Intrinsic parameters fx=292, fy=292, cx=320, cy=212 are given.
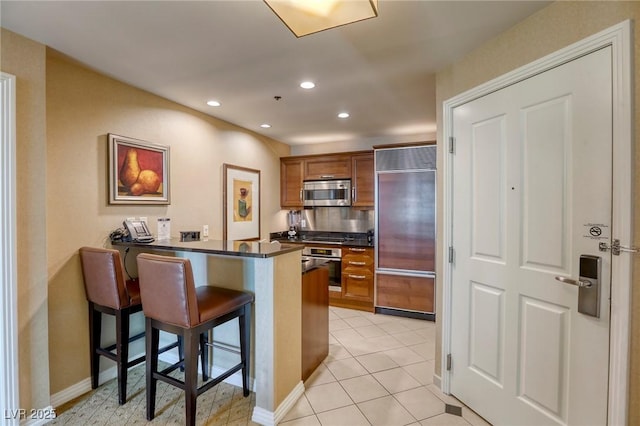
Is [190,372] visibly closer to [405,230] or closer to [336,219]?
[405,230]

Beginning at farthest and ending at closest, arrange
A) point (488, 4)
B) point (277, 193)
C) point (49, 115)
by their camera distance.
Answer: point (277, 193), point (49, 115), point (488, 4)

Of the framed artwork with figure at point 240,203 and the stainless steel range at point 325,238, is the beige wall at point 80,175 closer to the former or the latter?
the framed artwork with figure at point 240,203

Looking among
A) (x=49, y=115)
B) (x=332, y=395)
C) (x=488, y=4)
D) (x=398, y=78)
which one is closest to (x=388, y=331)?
(x=332, y=395)

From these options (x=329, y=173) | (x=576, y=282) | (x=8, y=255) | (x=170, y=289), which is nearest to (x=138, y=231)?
(x=8, y=255)

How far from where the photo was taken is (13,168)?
67.2 inches

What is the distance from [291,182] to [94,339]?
319 centimetres

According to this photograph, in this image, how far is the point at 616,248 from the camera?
50.0 inches

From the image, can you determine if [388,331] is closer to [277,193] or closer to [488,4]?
[277,193]

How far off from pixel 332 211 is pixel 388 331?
2177mm

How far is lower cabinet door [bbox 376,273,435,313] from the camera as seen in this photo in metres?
3.58

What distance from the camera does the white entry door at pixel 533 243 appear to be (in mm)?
1356

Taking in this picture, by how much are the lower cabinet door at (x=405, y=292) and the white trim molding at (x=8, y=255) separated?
332cm

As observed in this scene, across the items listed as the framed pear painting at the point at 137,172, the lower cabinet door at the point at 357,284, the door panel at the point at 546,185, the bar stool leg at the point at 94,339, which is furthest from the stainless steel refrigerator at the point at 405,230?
the bar stool leg at the point at 94,339

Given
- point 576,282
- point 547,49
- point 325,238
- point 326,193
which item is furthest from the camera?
point 325,238
